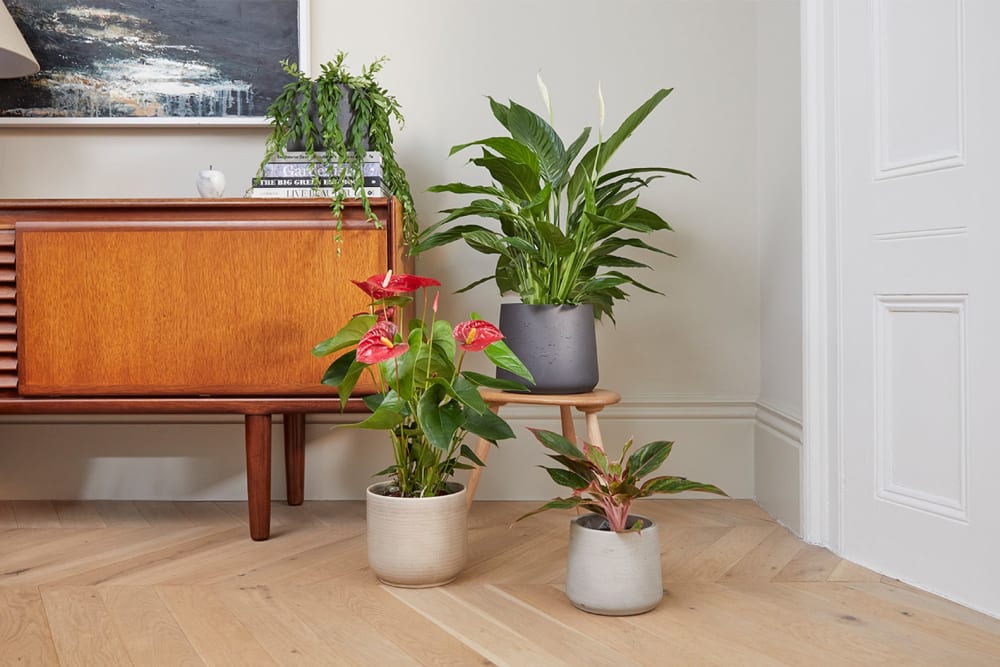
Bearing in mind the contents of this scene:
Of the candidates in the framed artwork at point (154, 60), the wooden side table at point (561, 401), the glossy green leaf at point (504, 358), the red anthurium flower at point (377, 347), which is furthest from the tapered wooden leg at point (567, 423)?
the framed artwork at point (154, 60)

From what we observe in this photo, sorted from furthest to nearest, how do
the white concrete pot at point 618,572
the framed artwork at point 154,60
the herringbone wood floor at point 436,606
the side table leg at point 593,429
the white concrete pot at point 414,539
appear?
the framed artwork at point 154,60 → the side table leg at point 593,429 → the white concrete pot at point 414,539 → the white concrete pot at point 618,572 → the herringbone wood floor at point 436,606

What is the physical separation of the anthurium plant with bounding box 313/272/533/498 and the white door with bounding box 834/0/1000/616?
0.76 metres

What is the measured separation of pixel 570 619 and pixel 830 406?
2.66ft

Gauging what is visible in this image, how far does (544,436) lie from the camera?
1438mm

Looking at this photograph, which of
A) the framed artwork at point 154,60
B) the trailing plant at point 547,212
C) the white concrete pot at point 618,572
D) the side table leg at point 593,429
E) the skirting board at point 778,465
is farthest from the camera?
the framed artwork at point 154,60

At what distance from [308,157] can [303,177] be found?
5cm

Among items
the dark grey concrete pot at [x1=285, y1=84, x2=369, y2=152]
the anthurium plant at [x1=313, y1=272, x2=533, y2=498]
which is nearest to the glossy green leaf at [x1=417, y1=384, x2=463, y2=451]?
the anthurium plant at [x1=313, y1=272, x2=533, y2=498]

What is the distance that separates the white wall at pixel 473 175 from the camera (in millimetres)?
2211


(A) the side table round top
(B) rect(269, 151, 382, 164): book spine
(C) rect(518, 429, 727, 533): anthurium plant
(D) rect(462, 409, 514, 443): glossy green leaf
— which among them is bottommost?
(C) rect(518, 429, 727, 533): anthurium plant

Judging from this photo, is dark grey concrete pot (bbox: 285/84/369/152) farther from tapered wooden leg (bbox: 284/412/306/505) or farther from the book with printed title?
tapered wooden leg (bbox: 284/412/306/505)

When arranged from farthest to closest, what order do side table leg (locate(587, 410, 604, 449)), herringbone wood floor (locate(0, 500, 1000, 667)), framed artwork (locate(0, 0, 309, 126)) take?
framed artwork (locate(0, 0, 309, 126)), side table leg (locate(587, 410, 604, 449)), herringbone wood floor (locate(0, 500, 1000, 667))

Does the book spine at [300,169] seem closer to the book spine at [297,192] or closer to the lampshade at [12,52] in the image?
the book spine at [297,192]

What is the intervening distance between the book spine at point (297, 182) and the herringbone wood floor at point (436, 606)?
81 cm

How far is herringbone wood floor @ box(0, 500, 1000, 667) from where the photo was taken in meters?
1.23
